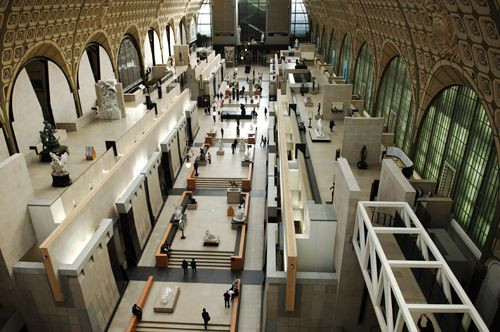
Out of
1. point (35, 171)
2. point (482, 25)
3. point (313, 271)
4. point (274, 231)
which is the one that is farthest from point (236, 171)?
point (482, 25)

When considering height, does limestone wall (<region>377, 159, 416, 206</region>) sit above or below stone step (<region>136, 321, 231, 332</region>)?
above

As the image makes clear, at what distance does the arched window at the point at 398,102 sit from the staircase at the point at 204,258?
9551 millimetres

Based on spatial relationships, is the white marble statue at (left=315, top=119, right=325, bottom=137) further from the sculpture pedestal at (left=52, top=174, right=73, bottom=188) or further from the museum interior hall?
the sculpture pedestal at (left=52, top=174, right=73, bottom=188)

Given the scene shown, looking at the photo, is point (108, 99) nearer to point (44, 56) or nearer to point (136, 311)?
point (44, 56)

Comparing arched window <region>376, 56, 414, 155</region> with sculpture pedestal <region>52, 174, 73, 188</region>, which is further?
arched window <region>376, 56, 414, 155</region>

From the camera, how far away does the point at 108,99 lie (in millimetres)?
22219

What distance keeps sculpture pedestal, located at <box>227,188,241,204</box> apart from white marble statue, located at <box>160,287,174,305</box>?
7569 millimetres

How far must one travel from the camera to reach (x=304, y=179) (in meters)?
15.0

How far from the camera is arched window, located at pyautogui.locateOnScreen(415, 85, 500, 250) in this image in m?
10.4

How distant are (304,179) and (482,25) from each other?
786 centimetres

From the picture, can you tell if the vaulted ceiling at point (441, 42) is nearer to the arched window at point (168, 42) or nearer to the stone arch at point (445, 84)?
the stone arch at point (445, 84)

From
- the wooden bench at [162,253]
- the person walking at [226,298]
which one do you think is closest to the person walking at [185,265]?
the wooden bench at [162,253]

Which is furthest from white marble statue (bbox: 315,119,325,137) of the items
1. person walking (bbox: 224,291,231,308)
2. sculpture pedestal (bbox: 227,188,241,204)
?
person walking (bbox: 224,291,231,308)

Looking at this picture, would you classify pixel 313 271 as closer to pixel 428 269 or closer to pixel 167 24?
pixel 428 269
